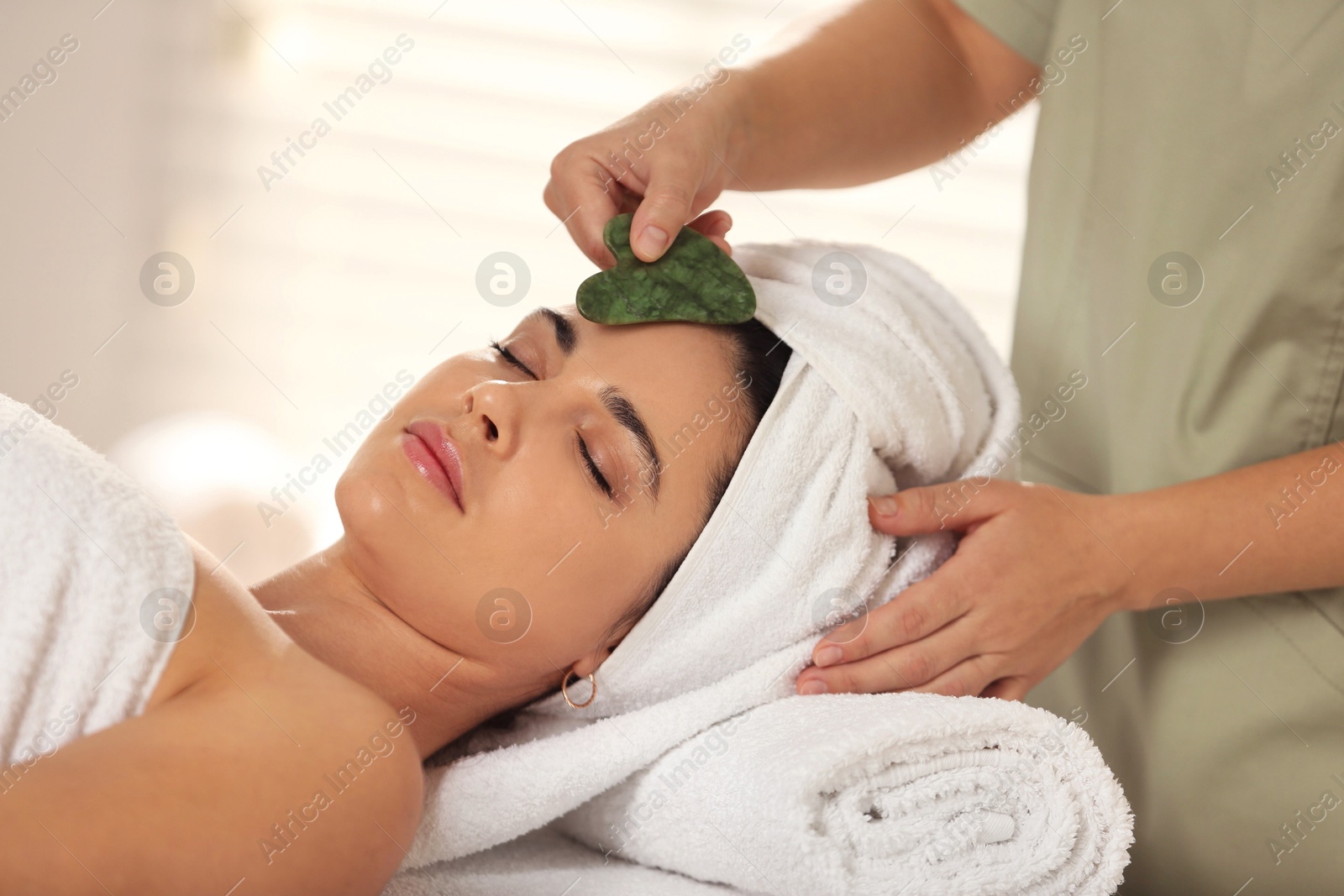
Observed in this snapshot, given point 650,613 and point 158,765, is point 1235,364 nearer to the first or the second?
point 650,613

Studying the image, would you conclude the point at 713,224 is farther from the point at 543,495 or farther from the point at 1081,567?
the point at 1081,567

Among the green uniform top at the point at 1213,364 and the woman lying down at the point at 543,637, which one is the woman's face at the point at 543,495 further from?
the green uniform top at the point at 1213,364

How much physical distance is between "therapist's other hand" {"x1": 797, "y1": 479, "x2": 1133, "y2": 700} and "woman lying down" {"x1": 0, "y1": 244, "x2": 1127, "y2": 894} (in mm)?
65

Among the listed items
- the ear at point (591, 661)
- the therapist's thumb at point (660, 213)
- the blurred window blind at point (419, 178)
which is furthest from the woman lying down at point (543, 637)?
the blurred window blind at point (419, 178)

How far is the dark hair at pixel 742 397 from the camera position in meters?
1.08

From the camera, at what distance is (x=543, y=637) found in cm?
104

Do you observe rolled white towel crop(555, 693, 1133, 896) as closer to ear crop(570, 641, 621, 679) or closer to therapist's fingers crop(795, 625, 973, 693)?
therapist's fingers crop(795, 625, 973, 693)

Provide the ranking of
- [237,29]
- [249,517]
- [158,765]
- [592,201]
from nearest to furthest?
[158,765], [592,201], [249,517], [237,29]

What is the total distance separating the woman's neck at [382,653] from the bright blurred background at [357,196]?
1.05 m

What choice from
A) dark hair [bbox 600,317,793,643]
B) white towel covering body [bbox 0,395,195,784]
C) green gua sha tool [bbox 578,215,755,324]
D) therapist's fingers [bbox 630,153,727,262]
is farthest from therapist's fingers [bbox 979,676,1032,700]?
white towel covering body [bbox 0,395,195,784]

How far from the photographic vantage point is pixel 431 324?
223 centimetres

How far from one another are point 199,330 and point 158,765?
1.71 m

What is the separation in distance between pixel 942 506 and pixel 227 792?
74 cm

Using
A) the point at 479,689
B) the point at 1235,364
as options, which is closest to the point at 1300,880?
the point at 1235,364
